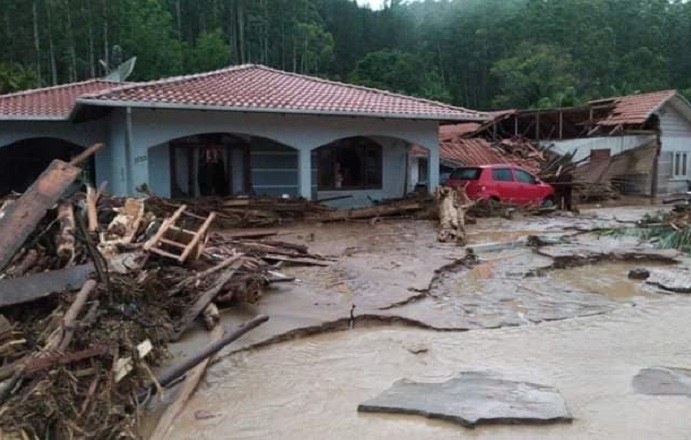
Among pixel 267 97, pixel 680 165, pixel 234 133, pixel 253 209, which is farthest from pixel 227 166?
pixel 680 165

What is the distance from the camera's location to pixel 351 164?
20906 millimetres

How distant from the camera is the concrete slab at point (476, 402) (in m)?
4.58

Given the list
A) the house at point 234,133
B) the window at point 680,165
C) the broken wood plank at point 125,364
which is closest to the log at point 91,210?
the broken wood plank at point 125,364

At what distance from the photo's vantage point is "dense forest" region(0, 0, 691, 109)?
117 feet

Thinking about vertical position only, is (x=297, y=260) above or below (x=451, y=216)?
below

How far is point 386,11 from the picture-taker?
208 feet

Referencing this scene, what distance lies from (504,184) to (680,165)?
15341 millimetres

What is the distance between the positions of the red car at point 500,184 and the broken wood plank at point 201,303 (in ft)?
43.0

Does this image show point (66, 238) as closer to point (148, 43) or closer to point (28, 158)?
point (28, 158)

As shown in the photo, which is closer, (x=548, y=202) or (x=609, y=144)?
(x=548, y=202)

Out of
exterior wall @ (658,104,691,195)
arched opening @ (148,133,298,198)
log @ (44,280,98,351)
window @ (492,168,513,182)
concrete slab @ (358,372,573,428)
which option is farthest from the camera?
exterior wall @ (658,104,691,195)

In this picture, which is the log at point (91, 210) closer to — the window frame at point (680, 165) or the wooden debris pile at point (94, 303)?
the wooden debris pile at point (94, 303)

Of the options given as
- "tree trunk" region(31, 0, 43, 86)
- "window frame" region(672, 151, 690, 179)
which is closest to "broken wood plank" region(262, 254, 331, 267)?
"window frame" region(672, 151, 690, 179)

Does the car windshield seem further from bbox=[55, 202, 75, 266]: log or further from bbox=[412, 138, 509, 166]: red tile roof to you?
bbox=[55, 202, 75, 266]: log
